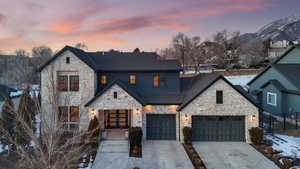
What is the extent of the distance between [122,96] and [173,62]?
6.57 metres

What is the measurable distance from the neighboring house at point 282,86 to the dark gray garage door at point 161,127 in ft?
45.1

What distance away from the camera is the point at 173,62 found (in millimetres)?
20125

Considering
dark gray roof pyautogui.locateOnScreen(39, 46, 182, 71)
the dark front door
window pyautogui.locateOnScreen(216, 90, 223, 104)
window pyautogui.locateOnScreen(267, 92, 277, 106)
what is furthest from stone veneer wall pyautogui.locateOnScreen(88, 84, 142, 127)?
window pyautogui.locateOnScreen(267, 92, 277, 106)

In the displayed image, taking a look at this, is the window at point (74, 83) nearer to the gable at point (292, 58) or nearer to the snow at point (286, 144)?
the snow at point (286, 144)

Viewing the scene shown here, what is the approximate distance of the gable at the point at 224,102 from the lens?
16422 mm

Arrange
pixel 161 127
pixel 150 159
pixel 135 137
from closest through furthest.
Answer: pixel 150 159 → pixel 135 137 → pixel 161 127

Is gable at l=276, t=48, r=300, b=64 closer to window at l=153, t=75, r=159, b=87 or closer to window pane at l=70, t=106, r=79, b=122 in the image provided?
window at l=153, t=75, r=159, b=87

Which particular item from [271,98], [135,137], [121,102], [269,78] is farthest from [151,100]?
[269,78]

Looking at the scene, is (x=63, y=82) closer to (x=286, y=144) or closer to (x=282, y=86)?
(x=286, y=144)

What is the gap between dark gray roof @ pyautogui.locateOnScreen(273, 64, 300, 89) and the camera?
21672 mm

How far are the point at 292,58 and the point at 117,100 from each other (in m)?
23.1

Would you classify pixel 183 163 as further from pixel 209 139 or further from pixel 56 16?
pixel 56 16

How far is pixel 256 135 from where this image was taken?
15953 mm

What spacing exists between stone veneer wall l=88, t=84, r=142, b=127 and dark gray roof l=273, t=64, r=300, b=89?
56.4ft
